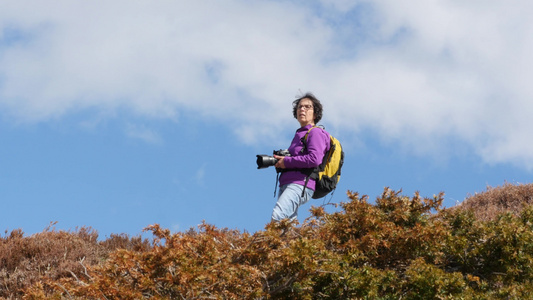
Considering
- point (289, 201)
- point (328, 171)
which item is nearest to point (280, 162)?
point (289, 201)

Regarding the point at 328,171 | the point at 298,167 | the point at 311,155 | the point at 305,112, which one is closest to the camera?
the point at 311,155

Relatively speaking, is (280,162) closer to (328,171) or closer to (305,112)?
(328,171)

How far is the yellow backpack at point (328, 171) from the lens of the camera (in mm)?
8352

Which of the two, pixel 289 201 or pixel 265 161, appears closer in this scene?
pixel 289 201

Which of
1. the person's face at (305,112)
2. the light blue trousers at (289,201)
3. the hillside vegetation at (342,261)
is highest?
the person's face at (305,112)

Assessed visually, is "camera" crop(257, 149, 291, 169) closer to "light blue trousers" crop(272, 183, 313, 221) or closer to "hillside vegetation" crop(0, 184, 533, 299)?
"light blue trousers" crop(272, 183, 313, 221)

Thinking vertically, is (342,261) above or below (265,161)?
below

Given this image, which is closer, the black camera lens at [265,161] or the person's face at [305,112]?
the black camera lens at [265,161]

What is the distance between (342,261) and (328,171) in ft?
9.83

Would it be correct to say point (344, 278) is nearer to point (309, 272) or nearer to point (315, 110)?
point (309, 272)

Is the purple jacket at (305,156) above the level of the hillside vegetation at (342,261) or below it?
above

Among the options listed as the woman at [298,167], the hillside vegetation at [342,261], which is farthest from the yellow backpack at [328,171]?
the hillside vegetation at [342,261]

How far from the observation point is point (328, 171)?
8445 millimetres

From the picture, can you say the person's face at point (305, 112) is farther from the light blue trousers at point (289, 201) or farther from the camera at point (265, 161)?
the light blue trousers at point (289, 201)
